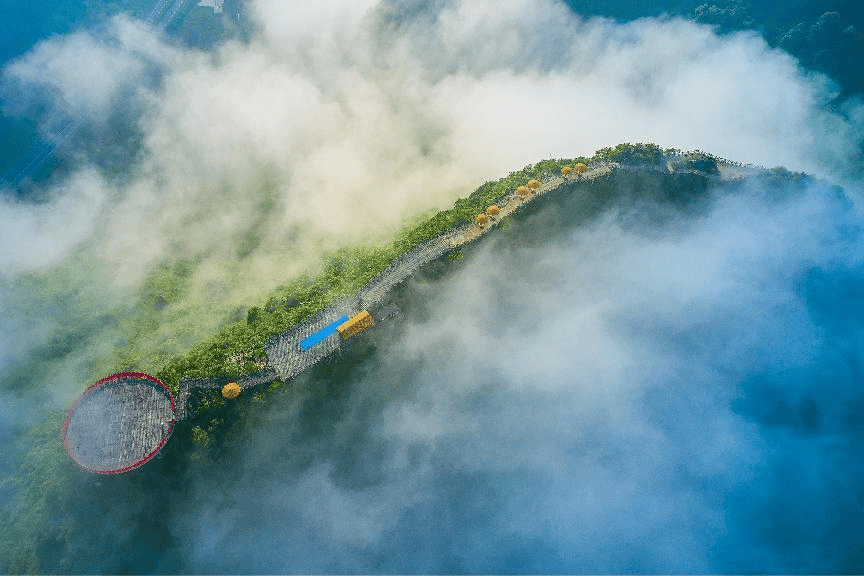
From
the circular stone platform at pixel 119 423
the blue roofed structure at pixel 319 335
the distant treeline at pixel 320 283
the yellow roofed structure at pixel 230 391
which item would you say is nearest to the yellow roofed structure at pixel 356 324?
the blue roofed structure at pixel 319 335

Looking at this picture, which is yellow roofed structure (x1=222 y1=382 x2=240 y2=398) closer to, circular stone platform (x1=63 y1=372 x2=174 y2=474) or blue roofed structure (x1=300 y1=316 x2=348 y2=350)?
circular stone platform (x1=63 y1=372 x2=174 y2=474)

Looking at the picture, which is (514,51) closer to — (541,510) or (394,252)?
(394,252)

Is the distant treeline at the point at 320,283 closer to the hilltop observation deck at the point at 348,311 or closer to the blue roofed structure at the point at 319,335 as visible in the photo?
the hilltop observation deck at the point at 348,311

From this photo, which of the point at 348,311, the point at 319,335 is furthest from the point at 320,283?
the point at 319,335

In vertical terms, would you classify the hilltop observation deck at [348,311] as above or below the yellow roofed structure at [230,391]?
above

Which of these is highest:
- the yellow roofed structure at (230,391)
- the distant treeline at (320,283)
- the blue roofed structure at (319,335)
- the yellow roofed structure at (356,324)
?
the distant treeline at (320,283)

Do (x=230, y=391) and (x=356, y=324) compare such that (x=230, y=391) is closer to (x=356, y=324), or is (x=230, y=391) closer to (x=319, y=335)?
(x=319, y=335)

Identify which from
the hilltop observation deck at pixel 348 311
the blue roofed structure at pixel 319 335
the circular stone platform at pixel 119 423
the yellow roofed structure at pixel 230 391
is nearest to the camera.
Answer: the circular stone platform at pixel 119 423
